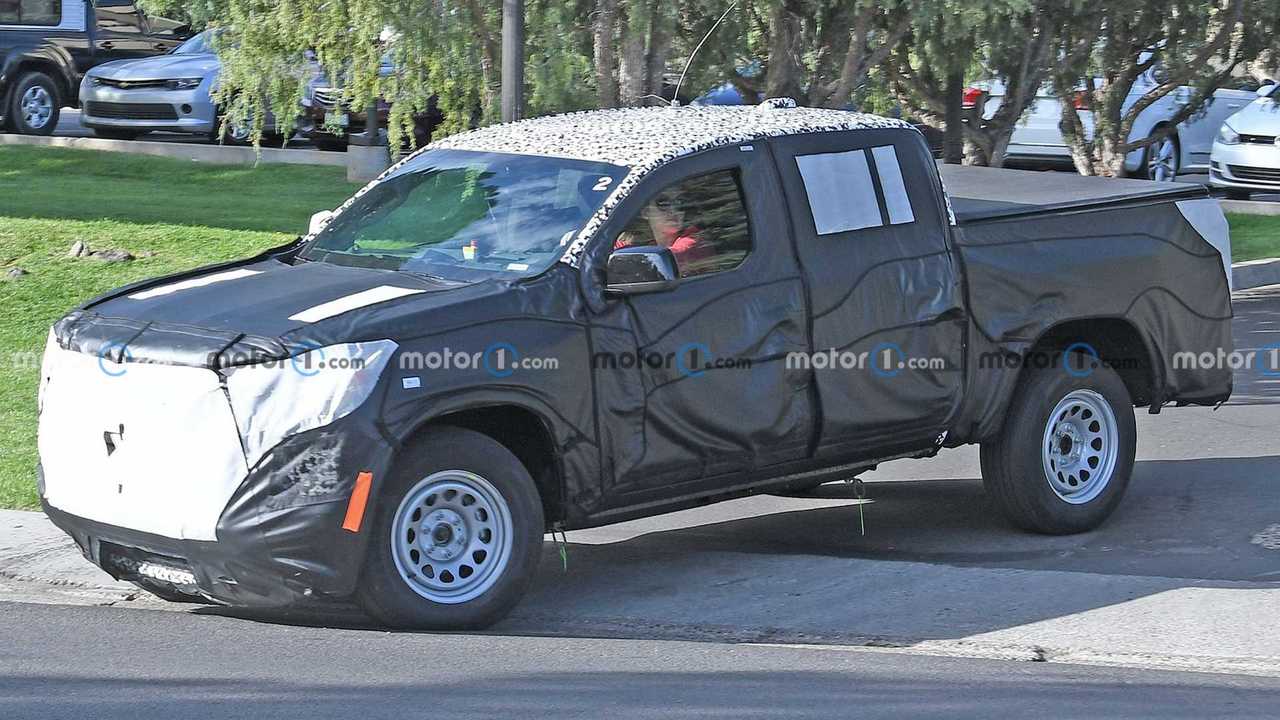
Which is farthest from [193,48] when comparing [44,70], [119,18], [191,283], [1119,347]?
[1119,347]

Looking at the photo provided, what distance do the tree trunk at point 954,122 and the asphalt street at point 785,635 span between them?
759 centimetres

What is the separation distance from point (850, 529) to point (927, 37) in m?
5.49

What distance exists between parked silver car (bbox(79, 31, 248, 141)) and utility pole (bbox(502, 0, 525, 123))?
11.8 meters

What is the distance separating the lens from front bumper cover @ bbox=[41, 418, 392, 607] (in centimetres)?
596

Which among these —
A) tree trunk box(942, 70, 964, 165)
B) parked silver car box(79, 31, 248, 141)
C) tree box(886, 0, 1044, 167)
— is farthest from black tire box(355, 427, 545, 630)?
parked silver car box(79, 31, 248, 141)

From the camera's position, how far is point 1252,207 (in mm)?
19438

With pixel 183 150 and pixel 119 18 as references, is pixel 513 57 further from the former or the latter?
pixel 119 18

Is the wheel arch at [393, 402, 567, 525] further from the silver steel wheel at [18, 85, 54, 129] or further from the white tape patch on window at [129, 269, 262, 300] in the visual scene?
the silver steel wheel at [18, 85, 54, 129]

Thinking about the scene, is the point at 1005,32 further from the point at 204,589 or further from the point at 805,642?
the point at 204,589

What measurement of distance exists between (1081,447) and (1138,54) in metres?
9.44

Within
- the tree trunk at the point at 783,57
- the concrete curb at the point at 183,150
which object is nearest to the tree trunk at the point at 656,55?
the tree trunk at the point at 783,57

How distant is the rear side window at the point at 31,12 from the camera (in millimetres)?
21844

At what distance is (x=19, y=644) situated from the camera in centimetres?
620

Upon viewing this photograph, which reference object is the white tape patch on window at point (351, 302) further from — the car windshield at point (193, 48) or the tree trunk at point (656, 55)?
the car windshield at point (193, 48)
